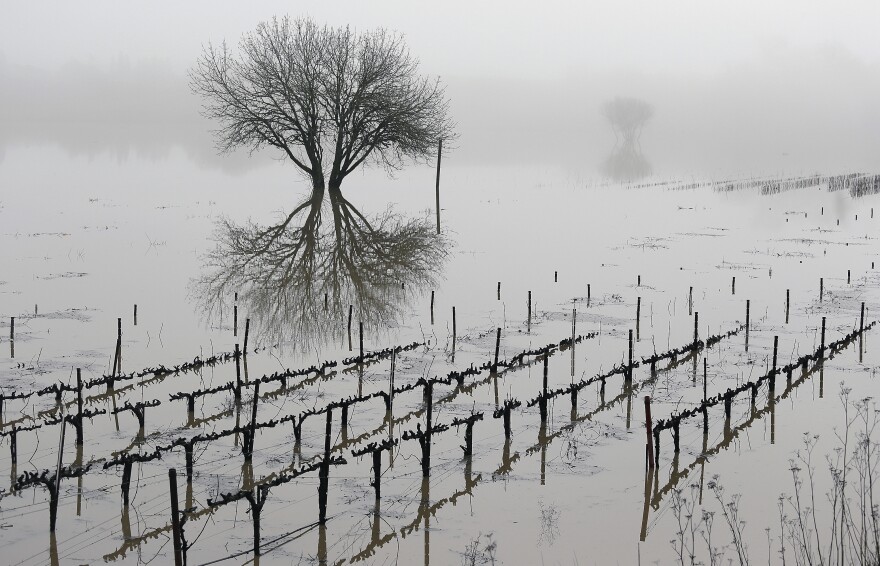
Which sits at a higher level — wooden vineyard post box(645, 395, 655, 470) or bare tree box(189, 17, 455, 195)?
bare tree box(189, 17, 455, 195)

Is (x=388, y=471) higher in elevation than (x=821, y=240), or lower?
lower

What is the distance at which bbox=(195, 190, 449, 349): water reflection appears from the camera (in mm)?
15281

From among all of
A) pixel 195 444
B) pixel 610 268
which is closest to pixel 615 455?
pixel 195 444

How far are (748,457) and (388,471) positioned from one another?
3230 millimetres

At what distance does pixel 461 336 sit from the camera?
14.1 meters

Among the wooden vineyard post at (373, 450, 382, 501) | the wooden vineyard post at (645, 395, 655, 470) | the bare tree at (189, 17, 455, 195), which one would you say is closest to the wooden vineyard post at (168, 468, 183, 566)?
the wooden vineyard post at (373, 450, 382, 501)

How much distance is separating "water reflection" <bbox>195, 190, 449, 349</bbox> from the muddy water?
10.7 inches

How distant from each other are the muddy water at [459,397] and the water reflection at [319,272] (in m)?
0.27

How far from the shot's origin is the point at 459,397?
420 inches

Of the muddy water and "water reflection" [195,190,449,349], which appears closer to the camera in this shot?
the muddy water

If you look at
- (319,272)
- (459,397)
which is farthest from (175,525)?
(319,272)

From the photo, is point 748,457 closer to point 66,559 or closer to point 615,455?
point 615,455

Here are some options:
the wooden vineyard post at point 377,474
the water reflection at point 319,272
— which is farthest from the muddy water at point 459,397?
the water reflection at point 319,272

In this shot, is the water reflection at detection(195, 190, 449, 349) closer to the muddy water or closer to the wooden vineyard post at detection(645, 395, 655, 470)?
the muddy water
